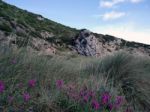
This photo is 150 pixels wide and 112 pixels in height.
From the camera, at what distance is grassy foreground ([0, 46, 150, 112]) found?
15.0 feet

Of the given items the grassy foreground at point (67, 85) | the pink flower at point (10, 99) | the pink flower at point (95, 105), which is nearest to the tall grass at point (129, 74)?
the grassy foreground at point (67, 85)

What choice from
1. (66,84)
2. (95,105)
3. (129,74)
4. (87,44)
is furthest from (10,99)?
(87,44)

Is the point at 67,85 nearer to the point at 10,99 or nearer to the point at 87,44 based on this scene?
the point at 10,99

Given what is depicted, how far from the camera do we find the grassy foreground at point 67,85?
4.57 metres

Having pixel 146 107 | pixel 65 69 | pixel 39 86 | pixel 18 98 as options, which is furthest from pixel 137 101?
pixel 18 98

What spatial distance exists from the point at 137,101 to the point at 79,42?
86.9 ft

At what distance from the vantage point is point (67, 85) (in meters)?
5.69

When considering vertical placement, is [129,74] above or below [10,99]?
below

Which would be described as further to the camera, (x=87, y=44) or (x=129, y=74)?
(x=87, y=44)

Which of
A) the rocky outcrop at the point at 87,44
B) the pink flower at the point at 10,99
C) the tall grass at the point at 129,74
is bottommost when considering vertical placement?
the rocky outcrop at the point at 87,44

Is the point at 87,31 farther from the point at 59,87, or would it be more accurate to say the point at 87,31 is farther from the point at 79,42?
the point at 59,87

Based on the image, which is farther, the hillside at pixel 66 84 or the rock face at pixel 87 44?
the rock face at pixel 87 44

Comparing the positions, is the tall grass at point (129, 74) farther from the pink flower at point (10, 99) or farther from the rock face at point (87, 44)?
the rock face at point (87, 44)

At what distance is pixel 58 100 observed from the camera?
4.80 meters
